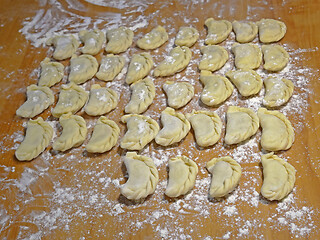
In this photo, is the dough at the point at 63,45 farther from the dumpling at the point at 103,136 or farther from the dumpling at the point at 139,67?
the dumpling at the point at 103,136

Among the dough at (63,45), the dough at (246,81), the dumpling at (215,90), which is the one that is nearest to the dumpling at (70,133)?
the dough at (63,45)

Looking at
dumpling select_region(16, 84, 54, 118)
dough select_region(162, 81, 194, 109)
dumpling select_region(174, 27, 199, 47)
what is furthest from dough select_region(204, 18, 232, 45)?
dumpling select_region(16, 84, 54, 118)

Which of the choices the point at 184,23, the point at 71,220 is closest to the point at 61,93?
the point at 71,220

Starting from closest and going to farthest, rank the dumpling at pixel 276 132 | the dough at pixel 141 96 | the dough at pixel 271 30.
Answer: the dumpling at pixel 276 132 < the dough at pixel 141 96 < the dough at pixel 271 30

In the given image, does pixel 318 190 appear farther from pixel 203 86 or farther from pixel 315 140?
pixel 203 86

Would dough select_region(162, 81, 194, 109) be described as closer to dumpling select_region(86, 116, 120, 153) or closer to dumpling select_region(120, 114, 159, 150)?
dumpling select_region(120, 114, 159, 150)

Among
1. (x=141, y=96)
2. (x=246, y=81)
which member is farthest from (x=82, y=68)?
(x=246, y=81)

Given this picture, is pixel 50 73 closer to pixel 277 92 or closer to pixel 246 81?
A: pixel 246 81
